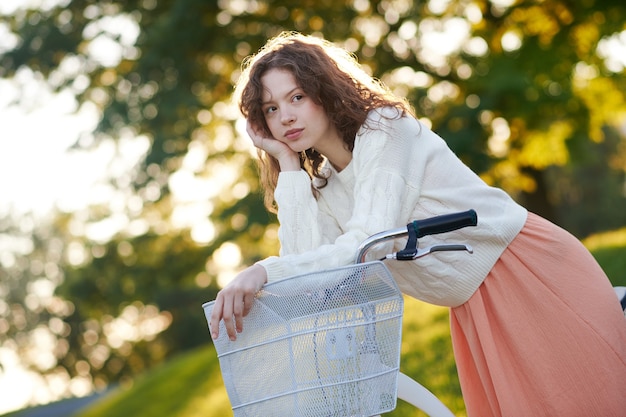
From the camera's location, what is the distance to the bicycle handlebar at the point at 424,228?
2.41 m

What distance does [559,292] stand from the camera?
2.89 m

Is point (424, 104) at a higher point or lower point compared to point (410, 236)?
lower

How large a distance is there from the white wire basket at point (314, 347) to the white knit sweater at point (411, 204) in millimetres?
256

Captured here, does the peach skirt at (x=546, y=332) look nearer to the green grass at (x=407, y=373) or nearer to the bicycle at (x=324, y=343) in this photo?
the bicycle at (x=324, y=343)

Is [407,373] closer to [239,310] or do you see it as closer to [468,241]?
[468,241]

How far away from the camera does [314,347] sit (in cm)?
234

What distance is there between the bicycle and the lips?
0.62 meters

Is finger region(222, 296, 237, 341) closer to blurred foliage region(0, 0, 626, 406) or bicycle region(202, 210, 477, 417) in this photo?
bicycle region(202, 210, 477, 417)

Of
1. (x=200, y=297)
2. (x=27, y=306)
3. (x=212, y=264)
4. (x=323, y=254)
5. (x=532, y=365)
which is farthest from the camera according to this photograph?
(x=27, y=306)

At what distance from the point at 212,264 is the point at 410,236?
14925 mm

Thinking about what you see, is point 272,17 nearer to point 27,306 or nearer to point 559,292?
point 559,292

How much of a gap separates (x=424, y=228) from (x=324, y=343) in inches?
16.0

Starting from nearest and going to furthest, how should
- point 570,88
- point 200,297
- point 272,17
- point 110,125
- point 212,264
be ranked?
1. point 570,88
2. point 110,125
3. point 272,17
4. point 212,264
5. point 200,297

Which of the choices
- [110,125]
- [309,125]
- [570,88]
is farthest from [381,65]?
[309,125]
